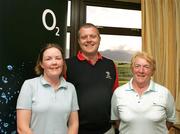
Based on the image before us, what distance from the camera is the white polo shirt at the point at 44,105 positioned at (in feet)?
6.16

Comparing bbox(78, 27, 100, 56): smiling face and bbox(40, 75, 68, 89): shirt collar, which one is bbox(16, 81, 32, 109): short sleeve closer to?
bbox(40, 75, 68, 89): shirt collar

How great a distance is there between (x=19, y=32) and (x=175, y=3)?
245cm

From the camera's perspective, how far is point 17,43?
1875 mm

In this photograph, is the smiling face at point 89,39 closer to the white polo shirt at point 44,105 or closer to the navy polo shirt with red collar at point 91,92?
the navy polo shirt with red collar at point 91,92

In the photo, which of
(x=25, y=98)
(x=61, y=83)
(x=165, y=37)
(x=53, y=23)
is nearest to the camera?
(x=25, y=98)

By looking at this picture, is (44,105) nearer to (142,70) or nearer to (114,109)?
(114,109)

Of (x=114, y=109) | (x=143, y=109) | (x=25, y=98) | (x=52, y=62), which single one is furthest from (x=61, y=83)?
(x=143, y=109)

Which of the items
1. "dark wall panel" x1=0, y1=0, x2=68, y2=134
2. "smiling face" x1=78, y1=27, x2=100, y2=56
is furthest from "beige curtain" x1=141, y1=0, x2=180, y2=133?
"dark wall panel" x1=0, y1=0, x2=68, y2=134

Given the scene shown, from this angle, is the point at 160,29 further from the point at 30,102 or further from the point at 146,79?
the point at 30,102

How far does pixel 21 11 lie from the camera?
1892mm

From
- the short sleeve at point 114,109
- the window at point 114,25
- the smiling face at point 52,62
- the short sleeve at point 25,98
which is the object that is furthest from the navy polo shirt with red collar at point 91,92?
the window at point 114,25

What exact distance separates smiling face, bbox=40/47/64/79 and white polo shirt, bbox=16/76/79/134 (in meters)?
0.07

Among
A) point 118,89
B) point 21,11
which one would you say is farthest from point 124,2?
point 21,11

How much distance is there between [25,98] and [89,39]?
0.73 m
